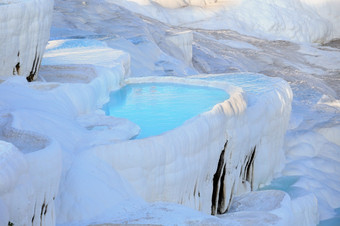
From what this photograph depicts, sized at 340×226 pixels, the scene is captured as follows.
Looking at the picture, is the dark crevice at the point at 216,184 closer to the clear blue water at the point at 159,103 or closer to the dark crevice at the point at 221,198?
the dark crevice at the point at 221,198

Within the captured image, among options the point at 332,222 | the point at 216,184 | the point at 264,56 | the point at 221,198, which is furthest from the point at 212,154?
the point at 264,56

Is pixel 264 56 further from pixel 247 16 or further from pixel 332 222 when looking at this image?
pixel 332 222

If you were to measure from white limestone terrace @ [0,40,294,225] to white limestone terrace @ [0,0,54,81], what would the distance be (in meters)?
0.40

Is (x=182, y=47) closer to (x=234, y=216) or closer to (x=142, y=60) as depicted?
(x=142, y=60)

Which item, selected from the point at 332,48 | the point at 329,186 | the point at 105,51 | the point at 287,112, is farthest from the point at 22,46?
the point at 332,48

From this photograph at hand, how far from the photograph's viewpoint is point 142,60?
39.5 ft

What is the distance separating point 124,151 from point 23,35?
7.71 ft

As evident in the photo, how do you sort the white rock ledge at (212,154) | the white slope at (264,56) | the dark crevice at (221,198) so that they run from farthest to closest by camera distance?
the white slope at (264,56) → the dark crevice at (221,198) → the white rock ledge at (212,154)

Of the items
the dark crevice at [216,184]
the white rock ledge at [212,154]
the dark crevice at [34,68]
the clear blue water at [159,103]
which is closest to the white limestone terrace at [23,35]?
the dark crevice at [34,68]

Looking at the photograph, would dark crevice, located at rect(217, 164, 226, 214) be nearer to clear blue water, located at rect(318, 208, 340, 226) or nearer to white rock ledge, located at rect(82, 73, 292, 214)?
white rock ledge, located at rect(82, 73, 292, 214)

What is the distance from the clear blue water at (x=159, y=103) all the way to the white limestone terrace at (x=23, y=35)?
1102 millimetres

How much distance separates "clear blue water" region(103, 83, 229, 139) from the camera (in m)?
6.51

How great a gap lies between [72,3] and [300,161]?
25.2 feet

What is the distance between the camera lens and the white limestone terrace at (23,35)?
6336 mm
